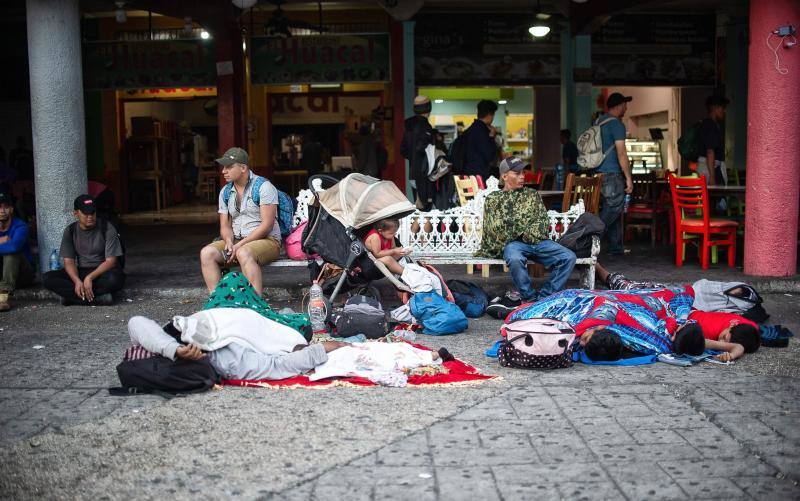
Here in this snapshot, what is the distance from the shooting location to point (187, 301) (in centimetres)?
856

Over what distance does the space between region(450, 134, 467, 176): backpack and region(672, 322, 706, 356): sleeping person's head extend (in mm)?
5086

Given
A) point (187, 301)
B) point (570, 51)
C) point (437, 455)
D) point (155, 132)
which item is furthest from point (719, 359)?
point (155, 132)

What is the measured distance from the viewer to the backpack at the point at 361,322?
652cm

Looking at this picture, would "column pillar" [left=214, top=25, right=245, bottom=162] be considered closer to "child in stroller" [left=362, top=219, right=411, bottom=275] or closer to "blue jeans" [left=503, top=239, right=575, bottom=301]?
"child in stroller" [left=362, top=219, right=411, bottom=275]

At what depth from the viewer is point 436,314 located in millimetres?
6766

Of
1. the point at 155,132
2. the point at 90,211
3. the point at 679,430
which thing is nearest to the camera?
the point at 679,430

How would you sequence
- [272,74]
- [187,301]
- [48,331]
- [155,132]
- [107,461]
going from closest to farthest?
[107,461] → [48,331] → [187,301] → [272,74] → [155,132]

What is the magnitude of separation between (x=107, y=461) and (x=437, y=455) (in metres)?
1.54

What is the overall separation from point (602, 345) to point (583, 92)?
32.9 ft

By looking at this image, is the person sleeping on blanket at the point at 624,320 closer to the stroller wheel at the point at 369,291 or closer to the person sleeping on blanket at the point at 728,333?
the person sleeping on blanket at the point at 728,333

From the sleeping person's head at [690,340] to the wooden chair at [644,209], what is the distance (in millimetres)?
6559

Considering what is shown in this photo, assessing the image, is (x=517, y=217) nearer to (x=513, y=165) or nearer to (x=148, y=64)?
(x=513, y=165)

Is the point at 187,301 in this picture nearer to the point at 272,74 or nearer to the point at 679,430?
the point at 679,430

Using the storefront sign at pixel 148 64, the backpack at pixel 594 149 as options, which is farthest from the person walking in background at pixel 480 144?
the storefront sign at pixel 148 64
